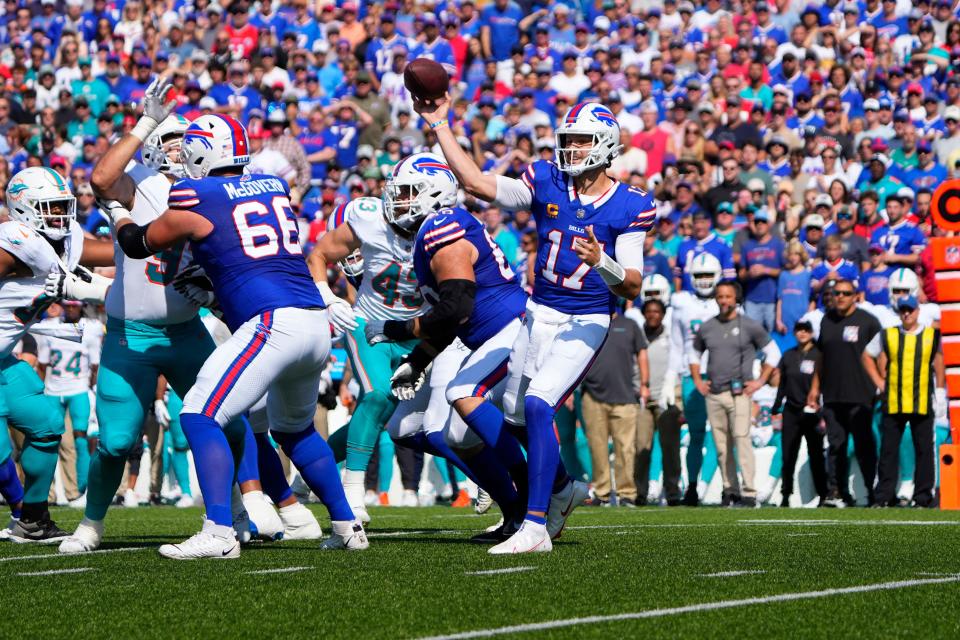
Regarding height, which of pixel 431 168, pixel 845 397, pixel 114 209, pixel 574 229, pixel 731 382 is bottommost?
pixel 845 397

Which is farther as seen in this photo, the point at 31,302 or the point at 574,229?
the point at 31,302

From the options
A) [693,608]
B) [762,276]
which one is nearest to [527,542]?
[693,608]

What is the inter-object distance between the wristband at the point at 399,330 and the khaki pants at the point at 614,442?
580cm

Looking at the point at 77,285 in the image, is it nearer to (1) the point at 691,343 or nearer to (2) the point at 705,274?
(1) the point at 691,343

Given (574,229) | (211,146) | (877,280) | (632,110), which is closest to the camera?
(211,146)

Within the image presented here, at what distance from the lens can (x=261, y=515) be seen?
295 inches

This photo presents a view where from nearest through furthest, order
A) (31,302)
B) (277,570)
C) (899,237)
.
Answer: (277,570), (31,302), (899,237)

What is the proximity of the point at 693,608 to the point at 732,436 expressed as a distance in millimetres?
7544

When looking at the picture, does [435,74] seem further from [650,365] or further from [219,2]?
[219,2]

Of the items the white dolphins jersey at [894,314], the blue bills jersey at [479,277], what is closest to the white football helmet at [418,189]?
the blue bills jersey at [479,277]

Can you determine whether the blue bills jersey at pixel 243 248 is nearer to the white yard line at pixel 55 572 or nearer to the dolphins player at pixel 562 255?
the dolphins player at pixel 562 255

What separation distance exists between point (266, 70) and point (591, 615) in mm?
15727

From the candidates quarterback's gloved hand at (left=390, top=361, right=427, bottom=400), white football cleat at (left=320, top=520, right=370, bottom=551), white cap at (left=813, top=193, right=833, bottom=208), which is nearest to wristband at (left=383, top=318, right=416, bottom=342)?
quarterback's gloved hand at (left=390, top=361, right=427, bottom=400)

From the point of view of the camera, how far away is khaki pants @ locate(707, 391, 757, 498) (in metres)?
12.3
